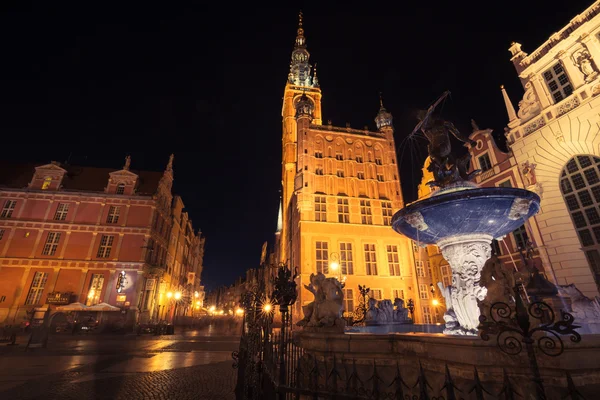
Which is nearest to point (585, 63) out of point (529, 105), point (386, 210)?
point (529, 105)

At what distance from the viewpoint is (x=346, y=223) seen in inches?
1055

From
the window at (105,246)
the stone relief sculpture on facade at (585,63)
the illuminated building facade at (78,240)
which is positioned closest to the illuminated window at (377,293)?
the stone relief sculpture on facade at (585,63)

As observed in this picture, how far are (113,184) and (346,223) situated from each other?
2470cm

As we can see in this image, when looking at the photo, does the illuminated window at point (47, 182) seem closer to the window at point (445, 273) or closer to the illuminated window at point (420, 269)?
the illuminated window at point (420, 269)

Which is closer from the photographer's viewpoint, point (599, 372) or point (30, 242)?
point (599, 372)

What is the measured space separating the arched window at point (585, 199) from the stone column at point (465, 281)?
38.3 feet

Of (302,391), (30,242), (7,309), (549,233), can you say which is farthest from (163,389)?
(30,242)

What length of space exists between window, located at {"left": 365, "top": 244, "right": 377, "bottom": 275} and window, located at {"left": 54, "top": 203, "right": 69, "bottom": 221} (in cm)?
2968

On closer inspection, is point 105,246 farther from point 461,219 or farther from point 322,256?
point 461,219

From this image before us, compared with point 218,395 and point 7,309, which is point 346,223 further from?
point 7,309

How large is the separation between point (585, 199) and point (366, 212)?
1564cm

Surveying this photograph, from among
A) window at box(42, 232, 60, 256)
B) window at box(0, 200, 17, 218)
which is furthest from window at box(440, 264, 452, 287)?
window at box(0, 200, 17, 218)

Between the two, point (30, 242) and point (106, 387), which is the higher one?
point (30, 242)

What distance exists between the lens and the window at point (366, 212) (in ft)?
90.3
